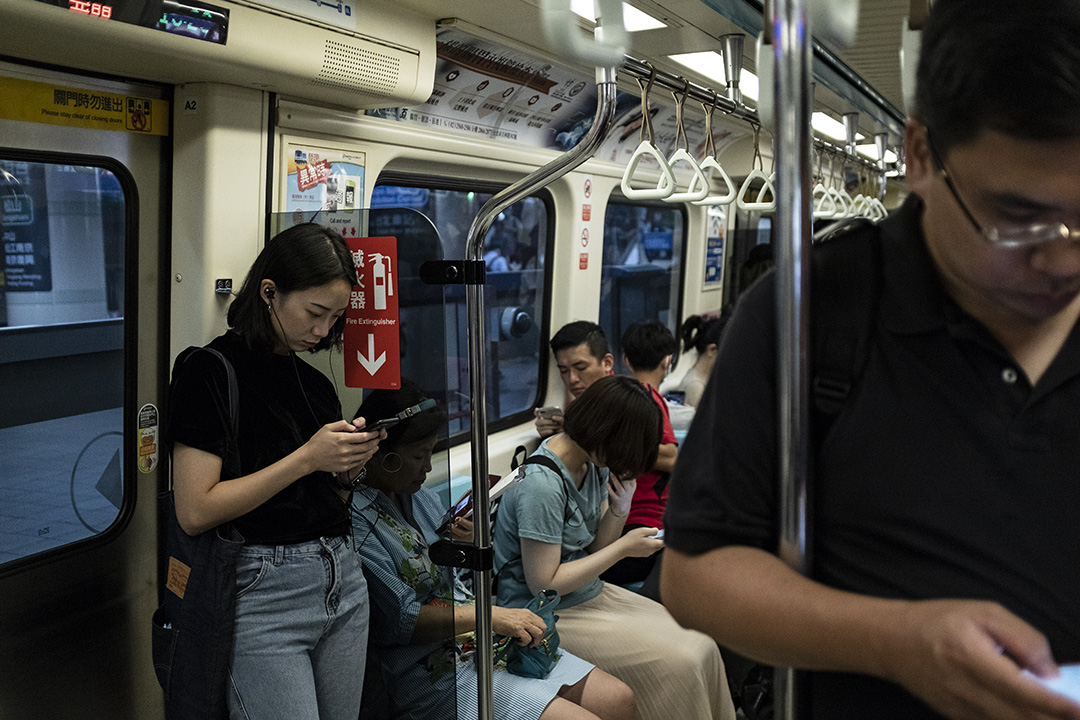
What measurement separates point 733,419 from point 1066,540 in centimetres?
32

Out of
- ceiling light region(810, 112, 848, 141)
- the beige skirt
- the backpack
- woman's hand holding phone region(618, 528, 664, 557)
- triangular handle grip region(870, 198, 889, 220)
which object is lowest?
the beige skirt

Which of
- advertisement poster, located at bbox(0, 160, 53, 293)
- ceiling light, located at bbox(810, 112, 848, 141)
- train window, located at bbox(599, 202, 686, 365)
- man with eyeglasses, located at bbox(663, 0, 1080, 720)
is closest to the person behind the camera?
man with eyeglasses, located at bbox(663, 0, 1080, 720)

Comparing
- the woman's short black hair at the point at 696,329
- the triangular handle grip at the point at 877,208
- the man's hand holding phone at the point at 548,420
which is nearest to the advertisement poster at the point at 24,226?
the man's hand holding phone at the point at 548,420

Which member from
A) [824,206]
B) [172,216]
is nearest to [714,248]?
[824,206]

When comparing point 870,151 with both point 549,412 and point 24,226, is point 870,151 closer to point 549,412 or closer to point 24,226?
point 549,412

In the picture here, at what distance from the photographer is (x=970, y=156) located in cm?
79

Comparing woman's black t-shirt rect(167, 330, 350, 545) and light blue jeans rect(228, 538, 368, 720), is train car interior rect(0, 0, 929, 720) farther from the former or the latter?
light blue jeans rect(228, 538, 368, 720)

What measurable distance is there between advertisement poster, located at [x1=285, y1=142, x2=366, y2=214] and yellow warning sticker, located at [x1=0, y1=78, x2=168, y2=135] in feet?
1.24

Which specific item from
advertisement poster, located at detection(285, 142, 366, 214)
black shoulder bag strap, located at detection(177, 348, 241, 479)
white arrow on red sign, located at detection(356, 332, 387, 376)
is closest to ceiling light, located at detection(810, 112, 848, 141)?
advertisement poster, located at detection(285, 142, 366, 214)

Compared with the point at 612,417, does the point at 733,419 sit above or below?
above

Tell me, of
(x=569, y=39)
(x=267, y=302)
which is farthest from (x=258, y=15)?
(x=569, y=39)

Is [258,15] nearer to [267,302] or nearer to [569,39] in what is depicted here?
[267,302]

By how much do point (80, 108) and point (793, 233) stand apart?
2.19 m

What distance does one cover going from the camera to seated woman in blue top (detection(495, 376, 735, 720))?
2852mm
